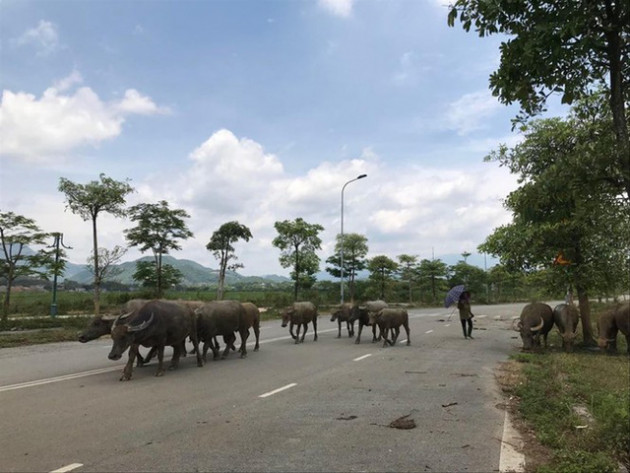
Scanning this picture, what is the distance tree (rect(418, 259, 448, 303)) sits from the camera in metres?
57.3

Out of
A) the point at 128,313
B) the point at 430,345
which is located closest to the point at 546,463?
the point at 128,313

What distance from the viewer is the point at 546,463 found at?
538 cm

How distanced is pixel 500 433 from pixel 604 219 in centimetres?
303

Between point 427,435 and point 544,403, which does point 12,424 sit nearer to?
point 427,435

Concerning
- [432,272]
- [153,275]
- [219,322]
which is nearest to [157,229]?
[153,275]

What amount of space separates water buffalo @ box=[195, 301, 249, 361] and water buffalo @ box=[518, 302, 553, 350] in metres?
8.61

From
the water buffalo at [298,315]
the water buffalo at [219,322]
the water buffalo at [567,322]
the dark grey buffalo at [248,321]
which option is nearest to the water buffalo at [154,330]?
the water buffalo at [219,322]

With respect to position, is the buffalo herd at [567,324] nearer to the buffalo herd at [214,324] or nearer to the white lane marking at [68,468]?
the buffalo herd at [214,324]

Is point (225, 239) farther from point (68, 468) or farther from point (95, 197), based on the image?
point (68, 468)

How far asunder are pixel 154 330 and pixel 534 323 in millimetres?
11487

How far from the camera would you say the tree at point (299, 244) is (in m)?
37.8

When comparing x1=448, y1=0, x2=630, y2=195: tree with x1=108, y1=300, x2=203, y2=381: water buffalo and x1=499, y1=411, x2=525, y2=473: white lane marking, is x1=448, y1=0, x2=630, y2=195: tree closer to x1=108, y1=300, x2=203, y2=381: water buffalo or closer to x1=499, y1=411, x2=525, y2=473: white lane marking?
x1=499, y1=411, x2=525, y2=473: white lane marking

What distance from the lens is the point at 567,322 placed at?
15430mm

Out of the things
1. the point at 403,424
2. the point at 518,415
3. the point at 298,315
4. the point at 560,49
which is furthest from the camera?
the point at 298,315
